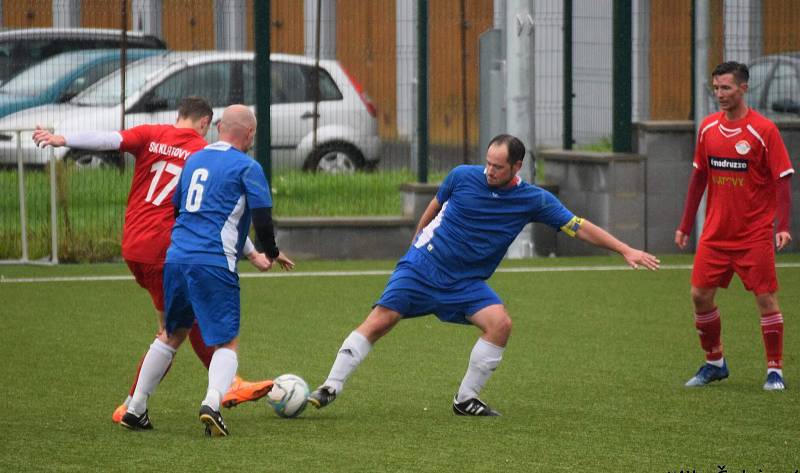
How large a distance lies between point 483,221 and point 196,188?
5.27ft

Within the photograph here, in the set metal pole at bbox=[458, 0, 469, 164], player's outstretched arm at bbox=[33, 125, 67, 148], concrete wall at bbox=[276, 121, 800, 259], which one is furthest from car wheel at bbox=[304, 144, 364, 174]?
player's outstretched arm at bbox=[33, 125, 67, 148]

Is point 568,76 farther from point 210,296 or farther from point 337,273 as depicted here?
point 210,296

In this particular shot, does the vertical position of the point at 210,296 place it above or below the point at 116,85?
below

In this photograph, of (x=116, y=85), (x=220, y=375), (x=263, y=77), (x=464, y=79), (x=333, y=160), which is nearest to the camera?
(x=220, y=375)

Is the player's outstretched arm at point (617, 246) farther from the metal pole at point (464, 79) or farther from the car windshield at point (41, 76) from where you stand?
the car windshield at point (41, 76)

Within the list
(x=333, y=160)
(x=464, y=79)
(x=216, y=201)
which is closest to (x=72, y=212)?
(x=333, y=160)

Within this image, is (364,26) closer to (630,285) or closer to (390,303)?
(630,285)

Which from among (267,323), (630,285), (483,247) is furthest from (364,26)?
(483,247)

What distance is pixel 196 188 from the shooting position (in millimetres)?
7324

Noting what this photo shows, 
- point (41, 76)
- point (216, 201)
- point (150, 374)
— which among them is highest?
point (41, 76)

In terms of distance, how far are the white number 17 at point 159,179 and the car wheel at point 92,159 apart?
7635 millimetres

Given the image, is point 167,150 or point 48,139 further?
point 167,150

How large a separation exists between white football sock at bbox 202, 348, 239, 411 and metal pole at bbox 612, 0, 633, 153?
30.2 ft

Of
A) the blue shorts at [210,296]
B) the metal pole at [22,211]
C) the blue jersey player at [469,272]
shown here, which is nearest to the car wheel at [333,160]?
the metal pole at [22,211]
